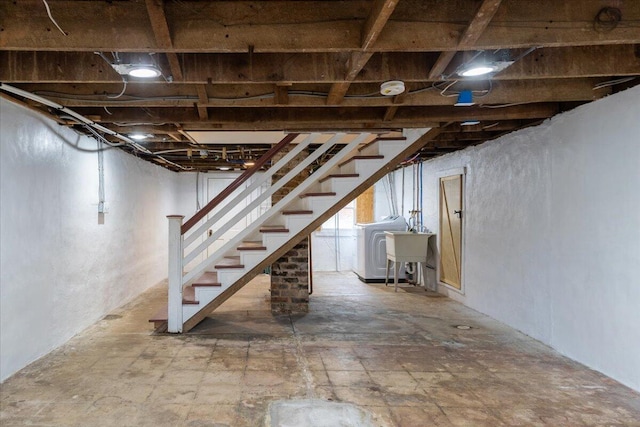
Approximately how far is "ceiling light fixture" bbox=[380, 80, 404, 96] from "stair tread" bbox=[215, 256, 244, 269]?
8.21 ft

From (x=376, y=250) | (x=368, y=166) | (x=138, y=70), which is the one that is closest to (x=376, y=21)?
(x=138, y=70)

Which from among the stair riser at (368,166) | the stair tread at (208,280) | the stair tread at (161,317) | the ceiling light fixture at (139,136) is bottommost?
the stair tread at (161,317)

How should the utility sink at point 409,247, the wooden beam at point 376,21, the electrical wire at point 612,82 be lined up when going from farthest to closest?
1. the utility sink at point 409,247
2. the electrical wire at point 612,82
3. the wooden beam at point 376,21

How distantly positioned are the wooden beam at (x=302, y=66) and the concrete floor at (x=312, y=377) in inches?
83.0

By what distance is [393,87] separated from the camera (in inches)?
110

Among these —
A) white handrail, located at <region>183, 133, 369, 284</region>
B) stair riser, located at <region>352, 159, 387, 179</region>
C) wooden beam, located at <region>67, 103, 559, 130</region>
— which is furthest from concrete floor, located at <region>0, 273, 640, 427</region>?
wooden beam, located at <region>67, 103, 559, 130</region>

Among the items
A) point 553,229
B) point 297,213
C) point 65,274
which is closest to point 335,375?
point 297,213

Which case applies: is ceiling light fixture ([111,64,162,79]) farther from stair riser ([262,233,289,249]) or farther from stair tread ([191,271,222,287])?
stair tread ([191,271,222,287])

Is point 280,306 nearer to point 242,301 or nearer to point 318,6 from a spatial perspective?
point 242,301

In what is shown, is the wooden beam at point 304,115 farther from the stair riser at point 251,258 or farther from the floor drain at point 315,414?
the floor drain at point 315,414

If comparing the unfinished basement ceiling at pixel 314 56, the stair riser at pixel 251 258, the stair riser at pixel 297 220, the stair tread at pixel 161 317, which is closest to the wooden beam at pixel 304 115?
the unfinished basement ceiling at pixel 314 56

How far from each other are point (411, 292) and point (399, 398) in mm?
3867

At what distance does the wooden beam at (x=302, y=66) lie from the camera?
258 centimetres

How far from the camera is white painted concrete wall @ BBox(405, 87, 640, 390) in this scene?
9.74 feet
